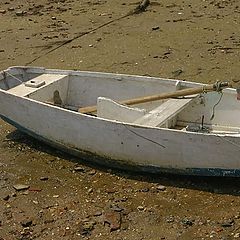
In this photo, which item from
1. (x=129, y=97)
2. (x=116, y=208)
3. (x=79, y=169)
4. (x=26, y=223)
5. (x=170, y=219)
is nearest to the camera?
(x=170, y=219)

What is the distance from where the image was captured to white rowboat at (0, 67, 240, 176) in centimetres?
612

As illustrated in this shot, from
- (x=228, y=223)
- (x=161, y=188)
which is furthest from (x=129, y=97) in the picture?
(x=228, y=223)

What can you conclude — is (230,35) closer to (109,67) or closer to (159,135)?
(109,67)

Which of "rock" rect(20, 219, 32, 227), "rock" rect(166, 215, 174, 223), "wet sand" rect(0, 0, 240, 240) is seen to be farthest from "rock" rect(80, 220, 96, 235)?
"rock" rect(166, 215, 174, 223)

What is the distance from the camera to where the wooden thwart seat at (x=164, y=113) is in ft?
22.1

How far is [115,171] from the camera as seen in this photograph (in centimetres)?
691

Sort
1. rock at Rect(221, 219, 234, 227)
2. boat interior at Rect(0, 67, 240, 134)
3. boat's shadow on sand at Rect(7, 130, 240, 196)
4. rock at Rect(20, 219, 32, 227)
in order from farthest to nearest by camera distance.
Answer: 1. boat interior at Rect(0, 67, 240, 134)
2. boat's shadow on sand at Rect(7, 130, 240, 196)
3. rock at Rect(20, 219, 32, 227)
4. rock at Rect(221, 219, 234, 227)

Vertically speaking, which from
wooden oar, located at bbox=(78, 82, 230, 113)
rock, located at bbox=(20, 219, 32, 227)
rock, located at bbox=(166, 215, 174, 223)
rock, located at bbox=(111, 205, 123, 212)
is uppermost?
wooden oar, located at bbox=(78, 82, 230, 113)

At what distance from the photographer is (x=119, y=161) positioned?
6.73 m

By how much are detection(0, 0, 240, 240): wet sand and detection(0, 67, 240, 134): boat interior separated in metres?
0.62

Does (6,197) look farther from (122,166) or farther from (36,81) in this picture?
(36,81)

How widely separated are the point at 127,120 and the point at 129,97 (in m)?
0.78

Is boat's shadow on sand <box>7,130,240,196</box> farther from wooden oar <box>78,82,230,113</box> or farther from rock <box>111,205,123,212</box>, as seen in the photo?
wooden oar <box>78,82,230,113</box>

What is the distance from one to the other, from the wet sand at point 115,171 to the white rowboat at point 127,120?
0.25 meters
